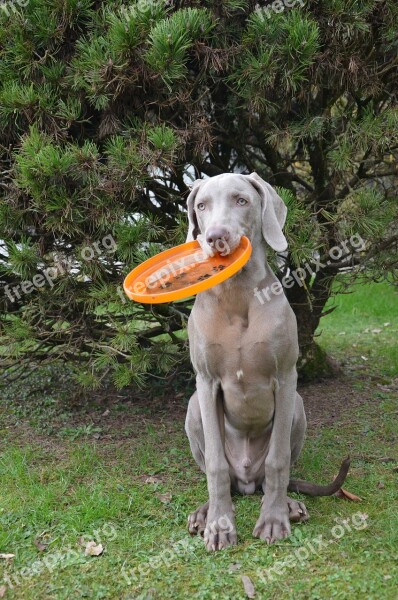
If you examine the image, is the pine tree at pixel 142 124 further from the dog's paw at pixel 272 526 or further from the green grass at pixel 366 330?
the green grass at pixel 366 330

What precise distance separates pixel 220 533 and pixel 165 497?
68 centimetres

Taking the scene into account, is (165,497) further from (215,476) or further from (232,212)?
(232,212)

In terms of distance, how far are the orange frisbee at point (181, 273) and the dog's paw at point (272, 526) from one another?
1.24 meters

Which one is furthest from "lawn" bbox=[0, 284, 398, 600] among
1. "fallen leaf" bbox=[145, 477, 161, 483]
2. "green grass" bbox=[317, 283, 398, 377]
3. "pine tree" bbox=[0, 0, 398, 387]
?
"green grass" bbox=[317, 283, 398, 377]

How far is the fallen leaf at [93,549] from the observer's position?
351cm

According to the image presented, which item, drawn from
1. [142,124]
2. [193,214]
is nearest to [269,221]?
[193,214]

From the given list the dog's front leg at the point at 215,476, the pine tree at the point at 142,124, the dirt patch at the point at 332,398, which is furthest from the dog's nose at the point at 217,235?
the dirt patch at the point at 332,398

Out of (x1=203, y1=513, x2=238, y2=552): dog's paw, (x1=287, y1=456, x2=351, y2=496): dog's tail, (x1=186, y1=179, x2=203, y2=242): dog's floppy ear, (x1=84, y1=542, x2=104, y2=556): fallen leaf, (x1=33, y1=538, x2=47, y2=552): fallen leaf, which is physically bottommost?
(x1=287, y1=456, x2=351, y2=496): dog's tail

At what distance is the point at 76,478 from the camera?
4465 mm

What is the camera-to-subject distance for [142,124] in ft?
14.2

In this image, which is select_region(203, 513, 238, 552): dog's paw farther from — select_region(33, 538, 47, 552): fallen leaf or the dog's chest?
select_region(33, 538, 47, 552): fallen leaf

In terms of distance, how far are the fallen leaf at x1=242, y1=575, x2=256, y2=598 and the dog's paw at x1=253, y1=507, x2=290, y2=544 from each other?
0.34 m

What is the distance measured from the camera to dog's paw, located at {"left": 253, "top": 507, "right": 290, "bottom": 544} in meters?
3.57

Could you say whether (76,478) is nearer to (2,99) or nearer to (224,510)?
(224,510)
